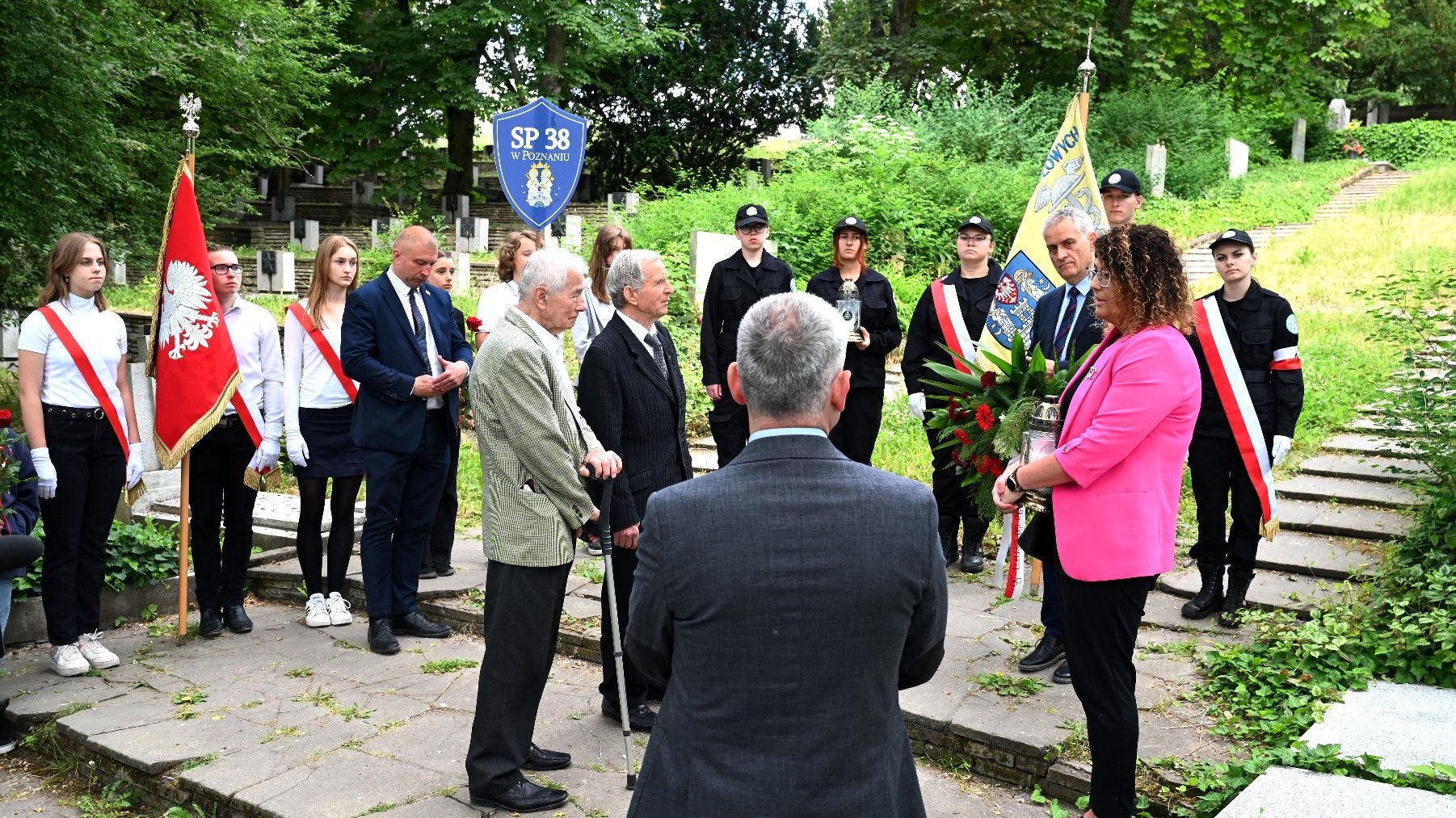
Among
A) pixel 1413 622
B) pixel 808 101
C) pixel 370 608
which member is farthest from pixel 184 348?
pixel 808 101

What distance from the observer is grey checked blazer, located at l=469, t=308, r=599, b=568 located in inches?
170

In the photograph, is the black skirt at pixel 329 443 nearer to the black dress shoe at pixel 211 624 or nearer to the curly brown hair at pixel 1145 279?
the black dress shoe at pixel 211 624

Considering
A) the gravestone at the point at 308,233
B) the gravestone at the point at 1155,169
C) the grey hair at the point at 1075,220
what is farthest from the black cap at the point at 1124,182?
the gravestone at the point at 308,233

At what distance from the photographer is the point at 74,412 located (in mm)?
5801

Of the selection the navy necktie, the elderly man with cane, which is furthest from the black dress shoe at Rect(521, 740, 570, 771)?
the navy necktie

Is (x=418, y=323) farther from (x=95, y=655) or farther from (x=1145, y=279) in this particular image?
(x=1145, y=279)

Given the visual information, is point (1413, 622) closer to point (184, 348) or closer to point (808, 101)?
point (184, 348)

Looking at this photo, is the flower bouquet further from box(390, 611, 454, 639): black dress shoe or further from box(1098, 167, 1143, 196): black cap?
box(390, 611, 454, 639): black dress shoe

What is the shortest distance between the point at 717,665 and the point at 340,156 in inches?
990

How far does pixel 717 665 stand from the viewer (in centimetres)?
231

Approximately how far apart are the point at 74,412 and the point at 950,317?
15.6 feet

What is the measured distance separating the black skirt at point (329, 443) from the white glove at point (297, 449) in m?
0.03

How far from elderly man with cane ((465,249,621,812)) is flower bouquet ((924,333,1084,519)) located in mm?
2029

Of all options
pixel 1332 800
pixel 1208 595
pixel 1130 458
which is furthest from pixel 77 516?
pixel 1208 595
